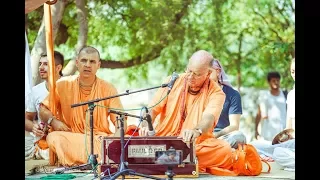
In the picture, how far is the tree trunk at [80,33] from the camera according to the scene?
7.74 m

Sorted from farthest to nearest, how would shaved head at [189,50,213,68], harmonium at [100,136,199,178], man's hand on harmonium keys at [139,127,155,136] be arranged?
1. shaved head at [189,50,213,68]
2. man's hand on harmonium keys at [139,127,155,136]
3. harmonium at [100,136,199,178]

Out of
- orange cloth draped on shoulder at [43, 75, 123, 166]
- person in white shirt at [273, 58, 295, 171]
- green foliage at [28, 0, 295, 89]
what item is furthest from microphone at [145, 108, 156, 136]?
person in white shirt at [273, 58, 295, 171]

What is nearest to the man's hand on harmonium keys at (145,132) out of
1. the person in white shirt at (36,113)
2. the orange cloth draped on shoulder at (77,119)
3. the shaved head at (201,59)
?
the orange cloth draped on shoulder at (77,119)

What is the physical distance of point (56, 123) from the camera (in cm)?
769

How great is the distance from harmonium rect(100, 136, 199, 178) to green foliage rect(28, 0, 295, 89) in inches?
25.0

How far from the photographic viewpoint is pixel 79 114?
7691mm

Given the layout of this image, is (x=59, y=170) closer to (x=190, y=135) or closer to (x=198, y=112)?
(x=190, y=135)

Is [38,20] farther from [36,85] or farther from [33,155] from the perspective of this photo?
[33,155]

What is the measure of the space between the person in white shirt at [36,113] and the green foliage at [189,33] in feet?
0.57

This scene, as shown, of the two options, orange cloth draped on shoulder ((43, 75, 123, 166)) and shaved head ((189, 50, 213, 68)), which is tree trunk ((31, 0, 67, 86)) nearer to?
orange cloth draped on shoulder ((43, 75, 123, 166))

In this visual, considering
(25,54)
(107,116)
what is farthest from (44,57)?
(107,116)

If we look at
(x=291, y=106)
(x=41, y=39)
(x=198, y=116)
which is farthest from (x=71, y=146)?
(x=291, y=106)

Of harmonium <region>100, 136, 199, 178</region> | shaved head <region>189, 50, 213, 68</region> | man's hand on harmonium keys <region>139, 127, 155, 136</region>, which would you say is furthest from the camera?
shaved head <region>189, 50, 213, 68</region>

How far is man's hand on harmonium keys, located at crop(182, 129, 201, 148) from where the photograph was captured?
7.42m
